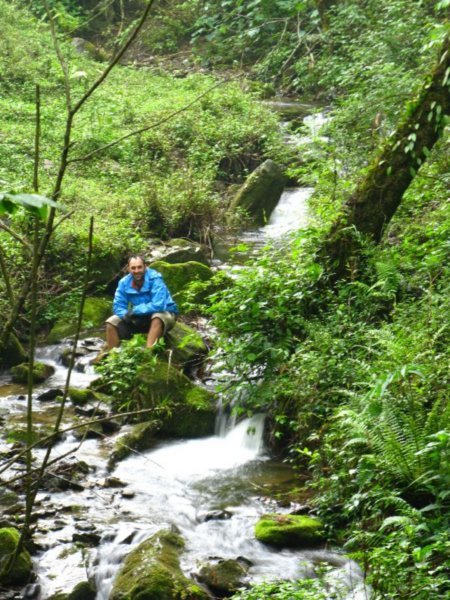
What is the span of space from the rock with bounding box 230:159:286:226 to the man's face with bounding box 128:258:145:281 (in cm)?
683

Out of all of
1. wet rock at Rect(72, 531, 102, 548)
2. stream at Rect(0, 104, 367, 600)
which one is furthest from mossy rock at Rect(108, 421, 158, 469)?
wet rock at Rect(72, 531, 102, 548)

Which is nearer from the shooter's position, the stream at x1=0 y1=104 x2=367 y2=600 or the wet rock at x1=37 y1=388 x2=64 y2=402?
the stream at x1=0 y1=104 x2=367 y2=600

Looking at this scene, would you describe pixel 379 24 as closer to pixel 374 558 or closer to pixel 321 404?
pixel 321 404

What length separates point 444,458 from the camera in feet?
18.4

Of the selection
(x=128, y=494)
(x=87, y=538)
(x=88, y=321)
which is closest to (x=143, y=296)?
(x=88, y=321)

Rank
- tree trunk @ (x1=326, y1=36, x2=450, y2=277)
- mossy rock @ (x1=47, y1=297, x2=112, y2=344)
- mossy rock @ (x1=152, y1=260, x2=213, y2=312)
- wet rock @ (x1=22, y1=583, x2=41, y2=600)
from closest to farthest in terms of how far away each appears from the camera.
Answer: wet rock @ (x1=22, y1=583, x2=41, y2=600) → tree trunk @ (x1=326, y1=36, x2=450, y2=277) → mossy rock @ (x1=47, y1=297, x2=112, y2=344) → mossy rock @ (x1=152, y1=260, x2=213, y2=312)

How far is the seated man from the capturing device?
10492mm

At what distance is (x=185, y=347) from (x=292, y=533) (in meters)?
4.36

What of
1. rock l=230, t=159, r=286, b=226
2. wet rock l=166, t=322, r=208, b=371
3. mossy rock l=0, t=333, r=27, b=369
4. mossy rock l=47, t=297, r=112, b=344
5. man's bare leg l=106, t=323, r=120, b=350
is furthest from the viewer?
rock l=230, t=159, r=286, b=226

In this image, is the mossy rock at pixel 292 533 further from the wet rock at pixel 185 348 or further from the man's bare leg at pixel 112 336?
the man's bare leg at pixel 112 336

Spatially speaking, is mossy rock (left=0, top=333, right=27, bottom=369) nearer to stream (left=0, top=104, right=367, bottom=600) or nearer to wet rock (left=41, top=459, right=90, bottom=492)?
stream (left=0, top=104, right=367, bottom=600)

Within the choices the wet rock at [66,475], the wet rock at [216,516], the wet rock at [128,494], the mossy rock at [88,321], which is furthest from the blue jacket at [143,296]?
the wet rock at [216,516]

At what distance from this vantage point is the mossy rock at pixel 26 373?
10.7 meters

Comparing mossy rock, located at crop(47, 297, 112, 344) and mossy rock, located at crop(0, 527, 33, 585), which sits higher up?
→ mossy rock, located at crop(47, 297, 112, 344)
